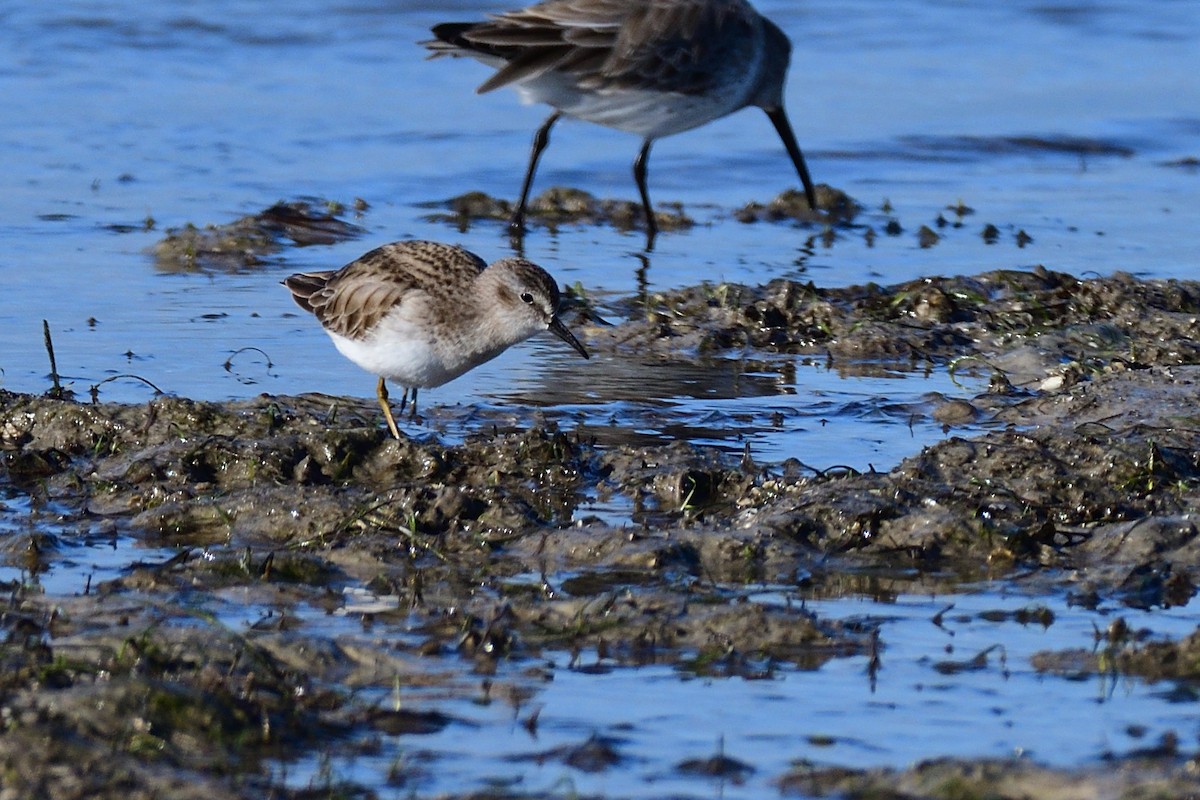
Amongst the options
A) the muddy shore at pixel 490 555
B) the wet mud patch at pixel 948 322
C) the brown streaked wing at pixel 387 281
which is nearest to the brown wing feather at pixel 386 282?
the brown streaked wing at pixel 387 281

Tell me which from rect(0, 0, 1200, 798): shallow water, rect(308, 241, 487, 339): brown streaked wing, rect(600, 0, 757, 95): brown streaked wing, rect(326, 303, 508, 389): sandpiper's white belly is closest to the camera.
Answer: rect(0, 0, 1200, 798): shallow water

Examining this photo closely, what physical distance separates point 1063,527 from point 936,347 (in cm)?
276

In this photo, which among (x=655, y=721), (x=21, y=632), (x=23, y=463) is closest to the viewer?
(x=655, y=721)

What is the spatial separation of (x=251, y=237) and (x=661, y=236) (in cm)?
242

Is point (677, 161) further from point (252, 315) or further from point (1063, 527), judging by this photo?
point (1063, 527)

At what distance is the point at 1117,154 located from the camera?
1377 centimetres

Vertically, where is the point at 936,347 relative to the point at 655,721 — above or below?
below

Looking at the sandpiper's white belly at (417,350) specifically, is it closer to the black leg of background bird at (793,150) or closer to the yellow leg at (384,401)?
the yellow leg at (384,401)

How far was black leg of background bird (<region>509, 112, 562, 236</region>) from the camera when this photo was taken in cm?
1102

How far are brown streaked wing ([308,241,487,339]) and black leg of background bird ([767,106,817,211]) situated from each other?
505 cm

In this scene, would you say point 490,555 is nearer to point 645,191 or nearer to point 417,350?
point 417,350

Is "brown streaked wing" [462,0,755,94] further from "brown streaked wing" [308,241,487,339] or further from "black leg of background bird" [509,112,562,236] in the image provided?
"brown streaked wing" [308,241,487,339]

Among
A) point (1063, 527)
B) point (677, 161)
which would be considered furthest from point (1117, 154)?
point (1063, 527)

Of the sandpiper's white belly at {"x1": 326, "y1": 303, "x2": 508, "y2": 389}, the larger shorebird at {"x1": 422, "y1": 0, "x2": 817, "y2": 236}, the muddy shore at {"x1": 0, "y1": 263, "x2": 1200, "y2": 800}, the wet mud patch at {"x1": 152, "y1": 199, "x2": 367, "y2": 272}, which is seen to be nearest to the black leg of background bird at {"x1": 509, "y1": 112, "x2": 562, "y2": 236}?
the larger shorebird at {"x1": 422, "y1": 0, "x2": 817, "y2": 236}
